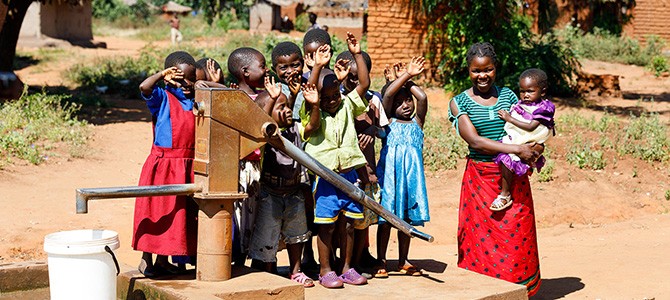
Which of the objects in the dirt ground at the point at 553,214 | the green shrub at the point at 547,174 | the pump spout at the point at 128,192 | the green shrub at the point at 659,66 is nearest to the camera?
the pump spout at the point at 128,192

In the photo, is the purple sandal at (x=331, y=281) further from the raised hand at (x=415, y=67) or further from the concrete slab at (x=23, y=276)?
the concrete slab at (x=23, y=276)

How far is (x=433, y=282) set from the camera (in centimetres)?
461

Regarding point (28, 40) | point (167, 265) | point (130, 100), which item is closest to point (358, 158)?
point (167, 265)

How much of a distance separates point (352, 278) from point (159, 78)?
1.39 metres

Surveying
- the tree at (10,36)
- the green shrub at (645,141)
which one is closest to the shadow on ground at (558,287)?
the green shrub at (645,141)

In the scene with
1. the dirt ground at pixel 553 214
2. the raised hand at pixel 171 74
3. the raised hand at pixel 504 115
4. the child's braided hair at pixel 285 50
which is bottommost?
the dirt ground at pixel 553 214

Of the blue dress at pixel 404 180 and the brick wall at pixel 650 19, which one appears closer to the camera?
the blue dress at pixel 404 180

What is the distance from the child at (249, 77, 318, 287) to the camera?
4.34 meters

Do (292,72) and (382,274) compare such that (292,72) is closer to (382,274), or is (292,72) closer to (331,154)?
(331,154)

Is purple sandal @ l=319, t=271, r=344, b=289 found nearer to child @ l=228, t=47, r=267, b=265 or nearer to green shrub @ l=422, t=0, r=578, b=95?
child @ l=228, t=47, r=267, b=265

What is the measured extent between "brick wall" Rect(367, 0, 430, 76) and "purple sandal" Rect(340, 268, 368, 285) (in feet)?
32.8

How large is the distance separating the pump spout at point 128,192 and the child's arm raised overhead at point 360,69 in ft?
3.69

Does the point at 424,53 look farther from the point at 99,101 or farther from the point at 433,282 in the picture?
→ the point at 433,282

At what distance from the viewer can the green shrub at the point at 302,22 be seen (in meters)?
31.8
